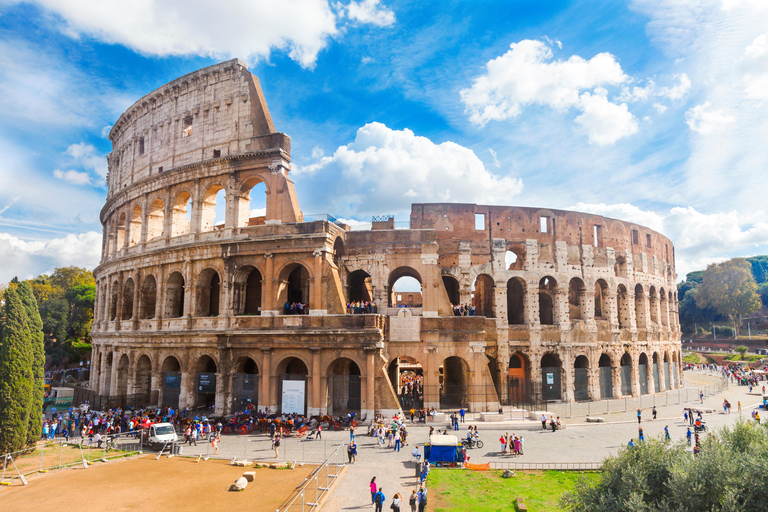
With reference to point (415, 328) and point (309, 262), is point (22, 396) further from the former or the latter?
point (415, 328)

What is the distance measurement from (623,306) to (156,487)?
3618cm

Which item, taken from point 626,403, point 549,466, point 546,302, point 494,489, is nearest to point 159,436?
point 494,489

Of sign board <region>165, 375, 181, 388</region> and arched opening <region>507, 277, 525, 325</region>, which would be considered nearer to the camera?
sign board <region>165, 375, 181, 388</region>

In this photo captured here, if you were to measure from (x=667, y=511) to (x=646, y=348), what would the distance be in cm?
3402

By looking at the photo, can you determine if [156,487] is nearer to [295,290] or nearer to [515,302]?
[295,290]

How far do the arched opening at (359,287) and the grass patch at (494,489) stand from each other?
16.6 meters

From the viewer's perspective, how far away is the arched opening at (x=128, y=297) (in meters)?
35.5

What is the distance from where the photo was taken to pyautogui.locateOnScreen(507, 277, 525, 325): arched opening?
36656 mm

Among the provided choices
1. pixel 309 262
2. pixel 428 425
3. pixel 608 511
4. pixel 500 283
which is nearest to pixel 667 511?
pixel 608 511

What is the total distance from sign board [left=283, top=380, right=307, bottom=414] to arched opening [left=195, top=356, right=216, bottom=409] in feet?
17.2

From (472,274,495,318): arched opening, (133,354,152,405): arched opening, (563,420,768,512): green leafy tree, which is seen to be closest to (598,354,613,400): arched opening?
(472,274,495,318): arched opening

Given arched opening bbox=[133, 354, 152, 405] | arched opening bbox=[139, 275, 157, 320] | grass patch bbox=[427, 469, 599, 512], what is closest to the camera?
grass patch bbox=[427, 469, 599, 512]

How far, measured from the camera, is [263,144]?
29922 millimetres

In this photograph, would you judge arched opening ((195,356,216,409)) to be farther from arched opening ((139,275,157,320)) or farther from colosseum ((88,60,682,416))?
arched opening ((139,275,157,320))
